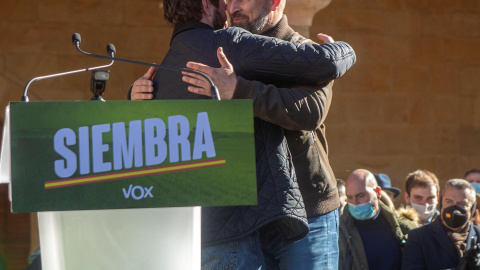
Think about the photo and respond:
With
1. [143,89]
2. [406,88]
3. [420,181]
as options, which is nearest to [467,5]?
[406,88]

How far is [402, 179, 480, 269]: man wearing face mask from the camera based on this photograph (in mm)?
5020

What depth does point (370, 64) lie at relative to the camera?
8844 millimetres

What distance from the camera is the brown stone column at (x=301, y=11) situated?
22.5ft

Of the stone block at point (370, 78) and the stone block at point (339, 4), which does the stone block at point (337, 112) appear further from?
the stone block at point (339, 4)

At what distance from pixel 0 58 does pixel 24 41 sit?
0.26 m

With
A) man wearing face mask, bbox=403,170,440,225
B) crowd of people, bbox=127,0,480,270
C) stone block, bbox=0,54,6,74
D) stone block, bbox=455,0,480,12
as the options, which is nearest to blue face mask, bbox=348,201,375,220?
man wearing face mask, bbox=403,170,440,225

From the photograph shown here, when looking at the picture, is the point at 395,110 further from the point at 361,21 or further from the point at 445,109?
the point at 361,21

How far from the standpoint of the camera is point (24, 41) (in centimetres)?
802

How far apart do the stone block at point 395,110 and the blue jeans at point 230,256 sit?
21.6ft

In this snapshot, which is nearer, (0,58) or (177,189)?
(177,189)

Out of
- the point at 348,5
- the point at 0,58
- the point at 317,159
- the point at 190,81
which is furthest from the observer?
the point at 348,5

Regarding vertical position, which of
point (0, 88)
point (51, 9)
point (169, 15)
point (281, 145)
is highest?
point (51, 9)

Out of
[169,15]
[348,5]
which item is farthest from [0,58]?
[169,15]

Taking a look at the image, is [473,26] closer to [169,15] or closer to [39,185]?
[169,15]
